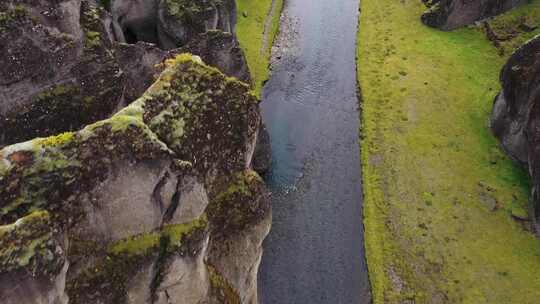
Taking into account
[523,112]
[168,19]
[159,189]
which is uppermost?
[159,189]

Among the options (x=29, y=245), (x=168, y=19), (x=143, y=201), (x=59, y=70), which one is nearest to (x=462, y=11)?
(x=168, y=19)

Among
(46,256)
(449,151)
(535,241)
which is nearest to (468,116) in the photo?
(449,151)

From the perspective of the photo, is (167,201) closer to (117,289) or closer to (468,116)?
(117,289)

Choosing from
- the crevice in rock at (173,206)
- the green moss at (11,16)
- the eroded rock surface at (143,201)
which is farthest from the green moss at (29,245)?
the green moss at (11,16)

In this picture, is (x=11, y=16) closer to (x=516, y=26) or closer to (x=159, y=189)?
(x=159, y=189)

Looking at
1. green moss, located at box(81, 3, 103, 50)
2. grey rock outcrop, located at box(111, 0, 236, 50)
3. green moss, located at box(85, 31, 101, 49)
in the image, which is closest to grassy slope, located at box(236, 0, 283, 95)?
grey rock outcrop, located at box(111, 0, 236, 50)
